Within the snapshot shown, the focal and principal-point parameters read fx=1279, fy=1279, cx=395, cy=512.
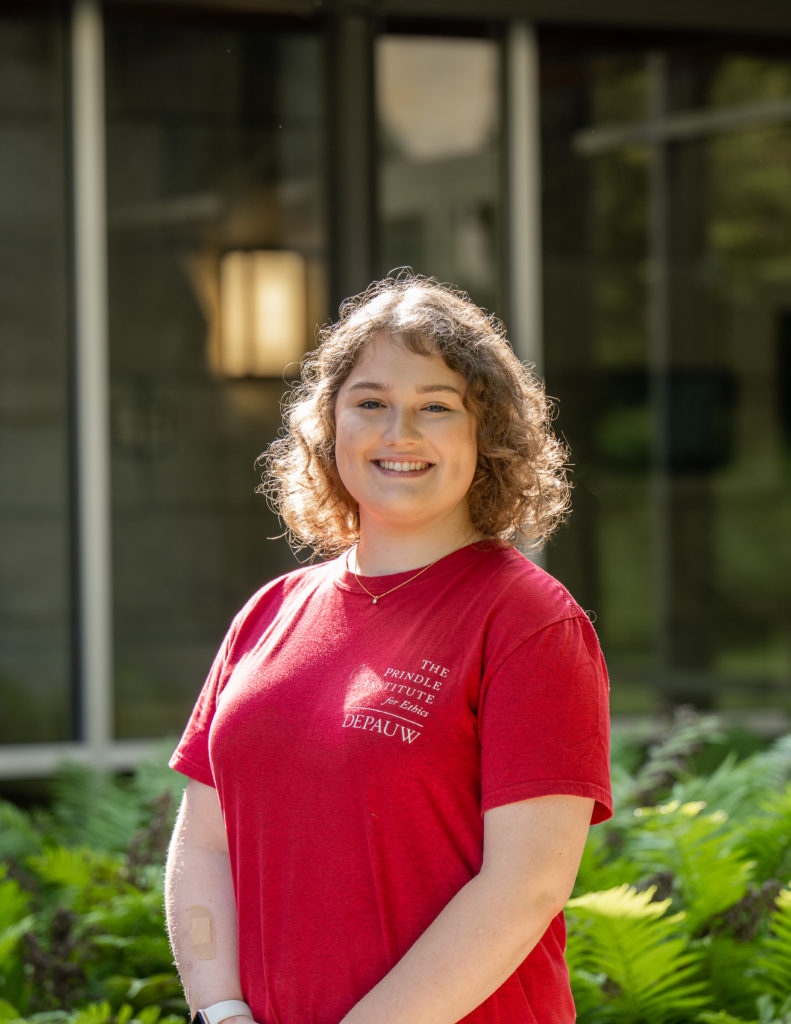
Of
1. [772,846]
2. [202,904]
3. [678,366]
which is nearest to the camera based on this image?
Result: [202,904]

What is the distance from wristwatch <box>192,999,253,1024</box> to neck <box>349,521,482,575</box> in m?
0.61

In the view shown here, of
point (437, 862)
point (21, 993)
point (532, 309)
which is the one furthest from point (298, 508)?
point (532, 309)

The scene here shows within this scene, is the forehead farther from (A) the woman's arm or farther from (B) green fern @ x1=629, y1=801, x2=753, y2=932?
(B) green fern @ x1=629, y1=801, x2=753, y2=932

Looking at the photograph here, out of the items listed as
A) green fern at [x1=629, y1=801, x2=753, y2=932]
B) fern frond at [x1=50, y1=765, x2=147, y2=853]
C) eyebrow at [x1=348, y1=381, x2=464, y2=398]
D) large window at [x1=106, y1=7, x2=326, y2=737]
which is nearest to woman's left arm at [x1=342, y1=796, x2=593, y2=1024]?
eyebrow at [x1=348, y1=381, x2=464, y2=398]

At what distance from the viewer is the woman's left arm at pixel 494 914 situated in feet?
5.00

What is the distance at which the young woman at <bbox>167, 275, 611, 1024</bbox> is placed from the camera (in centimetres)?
154

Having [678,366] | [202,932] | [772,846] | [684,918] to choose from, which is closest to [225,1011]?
[202,932]

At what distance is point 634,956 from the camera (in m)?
2.61

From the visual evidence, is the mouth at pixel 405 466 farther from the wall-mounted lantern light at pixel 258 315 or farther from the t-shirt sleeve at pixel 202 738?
the wall-mounted lantern light at pixel 258 315

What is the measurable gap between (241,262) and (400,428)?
3.94m

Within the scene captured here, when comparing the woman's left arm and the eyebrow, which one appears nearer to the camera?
the woman's left arm

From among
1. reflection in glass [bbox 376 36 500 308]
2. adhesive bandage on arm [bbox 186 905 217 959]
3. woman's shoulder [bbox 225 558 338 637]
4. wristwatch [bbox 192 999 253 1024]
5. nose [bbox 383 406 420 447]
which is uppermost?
reflection in glass [bbox 376 36 500 308]

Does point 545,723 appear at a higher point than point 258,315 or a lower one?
lower

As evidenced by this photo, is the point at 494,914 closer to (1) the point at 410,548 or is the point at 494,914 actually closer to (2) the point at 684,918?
(1) the point at 410,548
